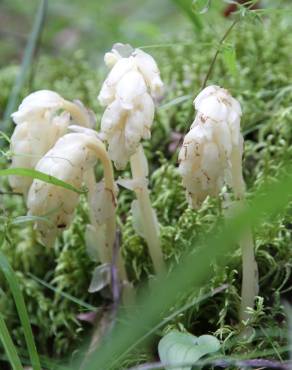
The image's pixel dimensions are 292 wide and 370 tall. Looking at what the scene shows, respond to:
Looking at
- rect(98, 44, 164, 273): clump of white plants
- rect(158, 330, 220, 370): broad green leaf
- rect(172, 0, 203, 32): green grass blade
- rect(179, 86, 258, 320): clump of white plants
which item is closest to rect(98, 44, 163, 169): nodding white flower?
rect(98, 44, 164, 273): clump of white plants

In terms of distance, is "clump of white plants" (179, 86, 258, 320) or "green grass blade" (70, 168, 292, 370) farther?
"clump of white plants" (179, 86, 258, 320)

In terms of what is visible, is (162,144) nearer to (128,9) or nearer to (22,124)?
(22,124)

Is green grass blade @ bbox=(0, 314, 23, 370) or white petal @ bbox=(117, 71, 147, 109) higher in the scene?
white petal @ bbox=(117, 71, 147, 109)

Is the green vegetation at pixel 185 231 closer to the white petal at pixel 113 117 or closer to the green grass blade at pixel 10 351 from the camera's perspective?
the green grass blade at pixel 10 351

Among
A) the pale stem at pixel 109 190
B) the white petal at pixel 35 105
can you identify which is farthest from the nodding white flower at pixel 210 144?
the white petal at pixel 35 105

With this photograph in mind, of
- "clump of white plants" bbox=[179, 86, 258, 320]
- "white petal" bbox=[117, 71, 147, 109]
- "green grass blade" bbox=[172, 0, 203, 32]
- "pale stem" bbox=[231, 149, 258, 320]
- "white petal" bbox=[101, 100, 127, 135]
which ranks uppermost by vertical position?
"green grass blade" bbox=[172, 0, 203, 32]

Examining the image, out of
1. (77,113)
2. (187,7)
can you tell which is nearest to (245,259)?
(77,113)

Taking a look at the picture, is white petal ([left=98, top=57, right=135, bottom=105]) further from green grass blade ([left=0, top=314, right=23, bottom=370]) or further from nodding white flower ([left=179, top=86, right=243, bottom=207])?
green grass blade ([left=0, top=314, right=23, bottom=370])
